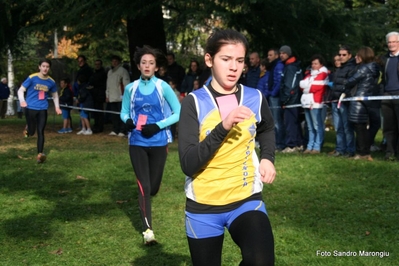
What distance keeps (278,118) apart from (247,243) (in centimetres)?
1095

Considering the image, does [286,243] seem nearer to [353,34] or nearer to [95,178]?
[95,178]

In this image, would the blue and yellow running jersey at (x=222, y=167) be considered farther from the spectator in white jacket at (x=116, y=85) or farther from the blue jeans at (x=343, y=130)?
the spectator in white jacket at (x=116, y=85)

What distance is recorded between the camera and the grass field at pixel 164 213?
7.07 metres

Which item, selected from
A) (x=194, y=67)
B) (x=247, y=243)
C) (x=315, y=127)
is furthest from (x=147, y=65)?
(x=194, y=67)

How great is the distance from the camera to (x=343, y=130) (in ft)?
43.5

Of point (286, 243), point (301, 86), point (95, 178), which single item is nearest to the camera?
point (286, 243)

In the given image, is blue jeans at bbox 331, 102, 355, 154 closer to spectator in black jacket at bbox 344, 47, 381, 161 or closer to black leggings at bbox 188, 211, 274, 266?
spectator in black jacket at bbox 344, 47, 381, 161

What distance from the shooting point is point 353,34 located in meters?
17.6

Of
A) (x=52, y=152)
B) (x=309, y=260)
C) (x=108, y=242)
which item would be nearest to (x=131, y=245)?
(x=108, y=242)

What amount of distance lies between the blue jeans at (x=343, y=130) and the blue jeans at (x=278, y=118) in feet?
5.01

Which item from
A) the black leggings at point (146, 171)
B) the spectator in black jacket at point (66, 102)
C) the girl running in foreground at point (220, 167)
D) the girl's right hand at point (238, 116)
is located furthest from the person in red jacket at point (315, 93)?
the girl's right hand at point (238, 116)

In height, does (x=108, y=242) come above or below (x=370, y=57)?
below

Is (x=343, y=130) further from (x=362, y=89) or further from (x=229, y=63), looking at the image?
(x=229, y=63)

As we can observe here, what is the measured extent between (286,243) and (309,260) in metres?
0.70
